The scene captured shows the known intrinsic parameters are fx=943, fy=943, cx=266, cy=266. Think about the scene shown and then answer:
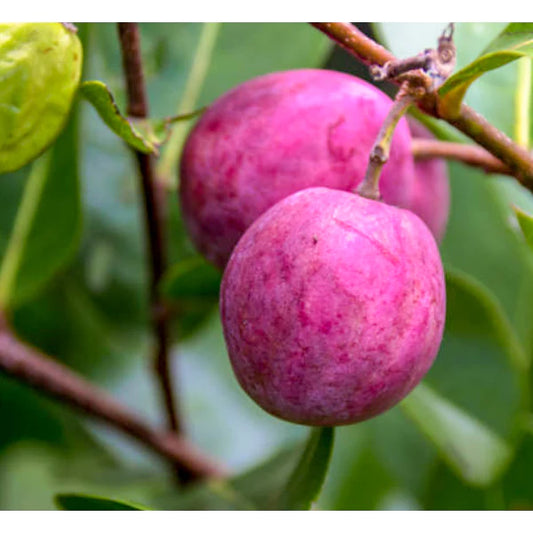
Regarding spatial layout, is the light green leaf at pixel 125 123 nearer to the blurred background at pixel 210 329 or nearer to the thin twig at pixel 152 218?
the thin twig at pixel 152 218

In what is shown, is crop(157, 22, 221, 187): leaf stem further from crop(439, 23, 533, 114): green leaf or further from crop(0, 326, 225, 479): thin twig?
crop(439, 23, 533, 114): green leaf

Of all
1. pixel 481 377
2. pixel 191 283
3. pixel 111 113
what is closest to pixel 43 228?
pixel 191 283

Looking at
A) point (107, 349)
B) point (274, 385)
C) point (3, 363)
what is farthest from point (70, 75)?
point (107, 349)

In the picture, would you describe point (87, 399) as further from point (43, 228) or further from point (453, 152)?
point (453, 152)

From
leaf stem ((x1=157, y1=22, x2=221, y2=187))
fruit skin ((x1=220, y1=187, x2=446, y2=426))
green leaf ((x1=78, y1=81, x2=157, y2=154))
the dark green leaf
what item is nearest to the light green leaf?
green leaf ((x1=78, y1=81, x2=157, y2=154))

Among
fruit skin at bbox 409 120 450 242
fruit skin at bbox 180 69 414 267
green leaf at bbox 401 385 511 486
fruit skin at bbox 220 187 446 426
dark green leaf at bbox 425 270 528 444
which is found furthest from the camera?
dark green leaf at bbox 425 270 528 444

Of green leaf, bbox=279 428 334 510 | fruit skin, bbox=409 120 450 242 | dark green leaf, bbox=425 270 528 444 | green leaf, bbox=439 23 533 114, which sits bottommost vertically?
dark green leaf, bbox=425 270 528 444

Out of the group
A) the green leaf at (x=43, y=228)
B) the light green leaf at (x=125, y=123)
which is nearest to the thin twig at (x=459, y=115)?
the light green leaf at (x=125, y=123)
